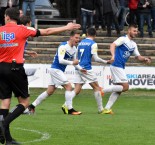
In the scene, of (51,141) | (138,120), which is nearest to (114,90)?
(138,120)

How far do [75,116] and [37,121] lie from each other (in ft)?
5.86

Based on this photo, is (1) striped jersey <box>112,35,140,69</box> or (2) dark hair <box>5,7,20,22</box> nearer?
(2) dark hair <box>5,7,20,22</box>

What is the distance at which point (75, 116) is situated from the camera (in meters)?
19.2

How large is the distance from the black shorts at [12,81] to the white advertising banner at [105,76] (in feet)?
49.3

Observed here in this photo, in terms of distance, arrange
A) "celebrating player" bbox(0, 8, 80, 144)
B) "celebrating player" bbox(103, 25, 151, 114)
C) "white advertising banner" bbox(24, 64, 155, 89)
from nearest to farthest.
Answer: "celebrating player" bbox(0, 8, 80, 144)
"celebrating player" bbox(103, 25, 151, 114)
"white advertising banner" bbox(24, 64, 155, 89)

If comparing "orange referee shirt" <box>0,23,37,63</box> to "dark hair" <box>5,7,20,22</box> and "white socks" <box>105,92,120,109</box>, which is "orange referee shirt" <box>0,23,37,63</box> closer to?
"dark hair" <box>5,7,20,22</box>

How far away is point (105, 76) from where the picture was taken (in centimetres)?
2906

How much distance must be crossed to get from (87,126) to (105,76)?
1256 cm

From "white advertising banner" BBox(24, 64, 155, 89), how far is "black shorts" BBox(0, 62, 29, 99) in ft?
49.3

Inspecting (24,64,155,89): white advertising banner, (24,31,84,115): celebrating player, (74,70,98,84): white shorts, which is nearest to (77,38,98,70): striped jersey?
(74,70,98,84): white shorts

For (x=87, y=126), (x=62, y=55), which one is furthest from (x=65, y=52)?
(x=87, y=126)

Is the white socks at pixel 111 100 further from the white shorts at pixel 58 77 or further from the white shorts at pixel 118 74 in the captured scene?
the white shorts at pixel 58 77

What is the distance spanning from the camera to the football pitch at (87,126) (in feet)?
46.6

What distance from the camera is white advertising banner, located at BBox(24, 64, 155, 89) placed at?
95.0 ft
